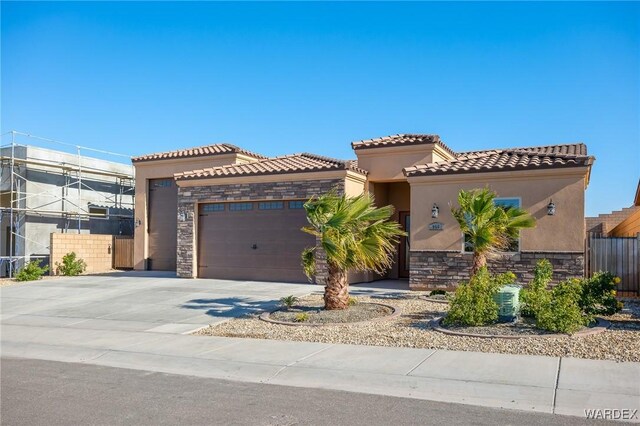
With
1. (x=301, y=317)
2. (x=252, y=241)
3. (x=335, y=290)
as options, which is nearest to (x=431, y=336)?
(x=301, y=317)

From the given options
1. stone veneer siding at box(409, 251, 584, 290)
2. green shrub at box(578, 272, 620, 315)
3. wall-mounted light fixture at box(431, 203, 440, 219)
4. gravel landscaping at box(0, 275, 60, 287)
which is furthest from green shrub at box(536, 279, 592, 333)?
gravel landscaping at box(0, 275, 60, 287)

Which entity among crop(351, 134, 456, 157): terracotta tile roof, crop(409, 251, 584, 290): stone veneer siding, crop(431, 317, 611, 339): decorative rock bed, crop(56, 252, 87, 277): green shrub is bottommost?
crop(431, 317, 611, 339): decorative rock bed

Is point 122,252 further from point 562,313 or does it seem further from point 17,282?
point 562,313

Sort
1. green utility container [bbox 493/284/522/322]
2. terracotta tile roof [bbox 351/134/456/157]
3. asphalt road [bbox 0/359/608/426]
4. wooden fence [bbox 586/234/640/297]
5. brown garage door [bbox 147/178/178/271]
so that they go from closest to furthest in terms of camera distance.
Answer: asphalt road [bbox 0/359/608/426], green utility container [bbox 493/284/522/322], wooden fence [bbox 586/234/640/297], terracotta tile roof [bbox 351/134/456/157], brown garage door [bbox 147/178/178/271]

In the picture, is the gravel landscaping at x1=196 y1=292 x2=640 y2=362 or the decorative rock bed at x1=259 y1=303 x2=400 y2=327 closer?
the gravel landscaping at x1=196 y1=292 x2=640 y2=362

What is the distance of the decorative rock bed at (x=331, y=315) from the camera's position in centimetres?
1226

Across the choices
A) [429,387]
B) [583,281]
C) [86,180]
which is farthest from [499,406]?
[86,180]

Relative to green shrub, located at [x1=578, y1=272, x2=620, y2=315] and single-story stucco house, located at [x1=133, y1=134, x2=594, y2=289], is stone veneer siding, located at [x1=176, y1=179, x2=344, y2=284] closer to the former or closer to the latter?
single-story stucco house, located at [x1=133, y1=134, x2=594, y2=289]

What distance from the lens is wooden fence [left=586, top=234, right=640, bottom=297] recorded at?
15844 millimetres

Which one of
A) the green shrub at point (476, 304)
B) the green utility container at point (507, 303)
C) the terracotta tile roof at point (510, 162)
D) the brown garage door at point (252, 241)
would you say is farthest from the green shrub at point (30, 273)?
the green utility container at point (507, 303)

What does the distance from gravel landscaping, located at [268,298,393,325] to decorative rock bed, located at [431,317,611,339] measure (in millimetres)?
1867

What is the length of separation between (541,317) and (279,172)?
37.2 feet

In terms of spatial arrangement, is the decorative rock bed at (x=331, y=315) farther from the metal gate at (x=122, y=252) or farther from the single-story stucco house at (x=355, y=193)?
the metal gate at (x=122, y=252)

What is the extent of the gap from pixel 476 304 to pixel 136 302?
9.71 m
